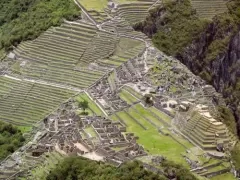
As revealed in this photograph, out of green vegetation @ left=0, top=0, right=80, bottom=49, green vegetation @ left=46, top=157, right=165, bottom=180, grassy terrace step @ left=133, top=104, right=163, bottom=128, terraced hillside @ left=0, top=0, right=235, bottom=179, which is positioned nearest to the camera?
green vegetation @ left=46, top=157, right=165, bottom=180

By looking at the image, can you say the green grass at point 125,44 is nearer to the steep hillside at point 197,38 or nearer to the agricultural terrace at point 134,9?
the steep hillside at point 197,38

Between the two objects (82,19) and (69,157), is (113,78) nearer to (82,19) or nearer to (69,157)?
(82,19)

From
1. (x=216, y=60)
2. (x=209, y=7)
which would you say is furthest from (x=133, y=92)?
(x=209, y=7)

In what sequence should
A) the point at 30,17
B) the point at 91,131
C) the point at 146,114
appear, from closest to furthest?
the point at 91,131, the point at 146,114, the point at 30,17

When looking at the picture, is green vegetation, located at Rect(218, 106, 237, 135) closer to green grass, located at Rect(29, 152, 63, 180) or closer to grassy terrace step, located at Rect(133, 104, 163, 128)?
grassy terrace step, located at Rect(133, 104, 163, 128)

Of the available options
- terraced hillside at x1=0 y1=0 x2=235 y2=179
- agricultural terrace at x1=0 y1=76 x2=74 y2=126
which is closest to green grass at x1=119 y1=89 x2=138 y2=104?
terraced hillside at x1=0 y1=0 x2=235 y2=179

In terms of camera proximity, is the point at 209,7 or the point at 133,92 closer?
the point at 133,92

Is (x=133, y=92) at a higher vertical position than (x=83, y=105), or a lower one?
higher

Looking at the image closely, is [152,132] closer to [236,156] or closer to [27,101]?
[236,156]
